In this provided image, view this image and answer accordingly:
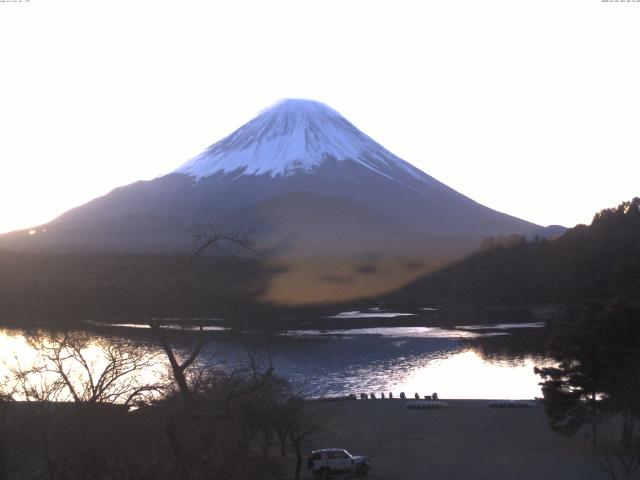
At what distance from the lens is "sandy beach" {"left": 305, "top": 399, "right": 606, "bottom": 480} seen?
8094mm

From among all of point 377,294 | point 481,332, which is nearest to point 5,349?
point 481,332

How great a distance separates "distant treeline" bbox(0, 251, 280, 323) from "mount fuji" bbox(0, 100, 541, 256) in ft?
64.2

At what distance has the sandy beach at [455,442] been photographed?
8.09 meters

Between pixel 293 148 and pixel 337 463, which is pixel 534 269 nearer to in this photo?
pixel 337 463

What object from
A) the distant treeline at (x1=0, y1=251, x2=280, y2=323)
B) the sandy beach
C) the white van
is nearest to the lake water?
the distant treeline at (x1=0, y1=251, x2=280, y2=323)

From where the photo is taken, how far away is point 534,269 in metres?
30.4

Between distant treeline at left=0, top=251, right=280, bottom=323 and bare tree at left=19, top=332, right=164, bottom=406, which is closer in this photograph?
bare tree at left=19, top=332, right=164, bottom=406

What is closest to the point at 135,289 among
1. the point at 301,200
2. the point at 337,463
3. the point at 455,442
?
the point at 337,463

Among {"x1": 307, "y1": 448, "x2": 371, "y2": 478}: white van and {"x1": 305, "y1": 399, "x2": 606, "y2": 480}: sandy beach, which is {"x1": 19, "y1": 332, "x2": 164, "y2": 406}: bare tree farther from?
{"x1": 305, "y1": 399, "x2": 606, "y2": 480}: sandy beach

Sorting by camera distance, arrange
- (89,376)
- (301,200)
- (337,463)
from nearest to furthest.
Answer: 1. (89,376)
2. (337,463)
3. (301,200)

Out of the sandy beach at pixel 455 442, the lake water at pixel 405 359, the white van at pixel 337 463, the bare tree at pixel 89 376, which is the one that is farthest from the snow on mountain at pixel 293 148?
the bare tree at pixel 89 376

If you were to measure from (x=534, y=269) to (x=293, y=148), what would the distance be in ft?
127

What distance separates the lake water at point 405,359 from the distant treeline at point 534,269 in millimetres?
6283

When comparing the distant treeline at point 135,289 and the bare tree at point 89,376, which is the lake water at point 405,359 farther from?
the bare tree at point 89,376
